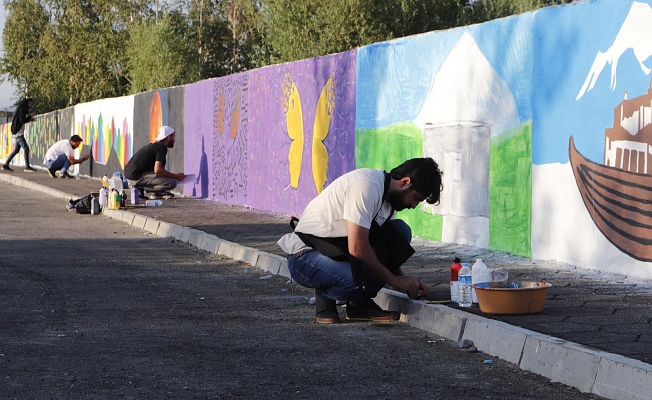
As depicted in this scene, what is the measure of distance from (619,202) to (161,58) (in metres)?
48.8

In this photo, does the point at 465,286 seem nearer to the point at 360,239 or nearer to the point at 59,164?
the point at 360,239

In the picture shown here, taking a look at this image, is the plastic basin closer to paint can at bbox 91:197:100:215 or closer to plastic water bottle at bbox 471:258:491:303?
plastic water bottle at bbox 471:258:491:303

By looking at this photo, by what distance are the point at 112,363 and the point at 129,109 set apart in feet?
75.5

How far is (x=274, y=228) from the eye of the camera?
14.6 metres

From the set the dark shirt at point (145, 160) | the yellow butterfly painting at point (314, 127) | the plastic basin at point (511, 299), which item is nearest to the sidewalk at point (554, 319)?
the plastic basin at point (511, 299)

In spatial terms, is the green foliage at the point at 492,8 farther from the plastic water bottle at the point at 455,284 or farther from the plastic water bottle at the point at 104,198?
the plastic water bottle at the point at 455,284

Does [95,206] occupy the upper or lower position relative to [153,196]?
lower

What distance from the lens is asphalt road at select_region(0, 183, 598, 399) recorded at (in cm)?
562

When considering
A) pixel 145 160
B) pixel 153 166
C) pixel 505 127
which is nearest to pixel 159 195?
pixel 153 166

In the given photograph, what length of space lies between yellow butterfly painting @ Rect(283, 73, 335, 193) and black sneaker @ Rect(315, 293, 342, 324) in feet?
25.2

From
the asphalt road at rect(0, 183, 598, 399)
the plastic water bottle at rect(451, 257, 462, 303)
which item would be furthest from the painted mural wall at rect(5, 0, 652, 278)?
the asphalt road at rect(0, 183, 598, 399)

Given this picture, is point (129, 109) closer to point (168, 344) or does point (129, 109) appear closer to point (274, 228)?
point (274, 228)

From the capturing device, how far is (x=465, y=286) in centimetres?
771

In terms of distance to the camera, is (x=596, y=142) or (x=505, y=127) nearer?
(x=596, y=142)
